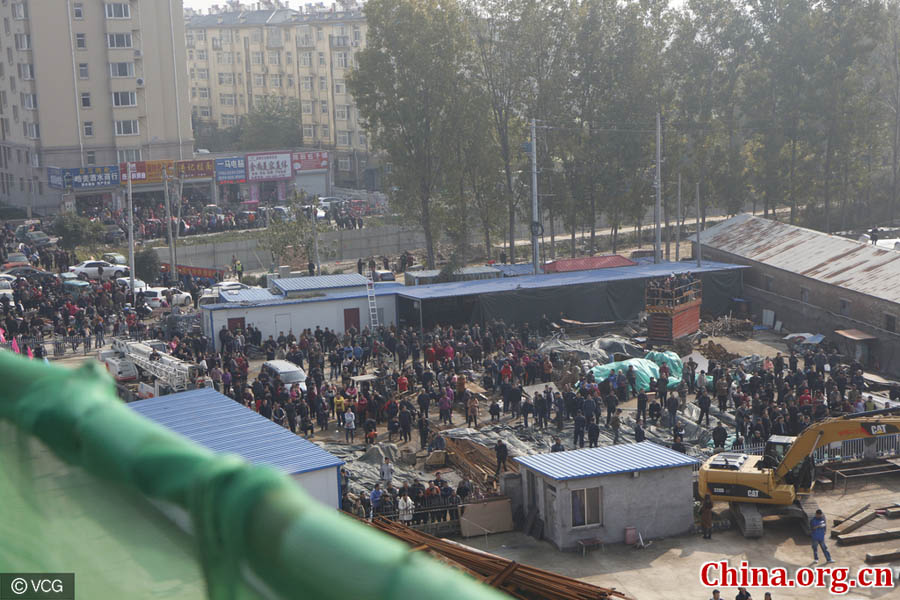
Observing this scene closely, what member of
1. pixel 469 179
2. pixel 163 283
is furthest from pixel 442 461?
pixel 469 179

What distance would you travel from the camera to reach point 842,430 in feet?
74.1

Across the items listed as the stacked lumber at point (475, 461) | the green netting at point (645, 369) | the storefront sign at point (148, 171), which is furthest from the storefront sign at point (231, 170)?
the stacked lumber at point (475, 461)

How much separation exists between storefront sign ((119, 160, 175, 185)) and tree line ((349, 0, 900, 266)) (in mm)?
16688

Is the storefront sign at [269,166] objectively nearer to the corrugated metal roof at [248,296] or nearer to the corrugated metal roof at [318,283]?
the corrugated metal roof at [318,283]

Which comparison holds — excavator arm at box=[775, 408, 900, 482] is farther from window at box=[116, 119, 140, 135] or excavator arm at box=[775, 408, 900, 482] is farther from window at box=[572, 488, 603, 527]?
window at box=[116, 119, 140, 135]

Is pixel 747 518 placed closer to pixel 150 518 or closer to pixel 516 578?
pixel 516 578

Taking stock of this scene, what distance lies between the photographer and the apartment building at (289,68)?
99.4 metres

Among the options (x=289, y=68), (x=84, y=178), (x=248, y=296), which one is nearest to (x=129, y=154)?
(x=84, y=178)

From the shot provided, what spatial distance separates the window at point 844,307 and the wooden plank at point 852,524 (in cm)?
1836

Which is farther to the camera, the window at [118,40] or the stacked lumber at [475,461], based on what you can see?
the window at [118,40]

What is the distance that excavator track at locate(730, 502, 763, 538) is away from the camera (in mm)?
20891

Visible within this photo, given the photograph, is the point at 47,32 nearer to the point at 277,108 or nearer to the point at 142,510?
the point at 277,108

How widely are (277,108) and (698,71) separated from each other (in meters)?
47.5

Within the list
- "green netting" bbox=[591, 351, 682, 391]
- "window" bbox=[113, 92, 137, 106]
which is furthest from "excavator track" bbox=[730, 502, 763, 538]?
"window" bbox=[113, 92, 137, 106]
